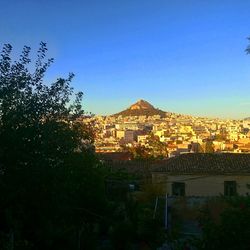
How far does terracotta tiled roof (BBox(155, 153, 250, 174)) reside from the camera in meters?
34.0

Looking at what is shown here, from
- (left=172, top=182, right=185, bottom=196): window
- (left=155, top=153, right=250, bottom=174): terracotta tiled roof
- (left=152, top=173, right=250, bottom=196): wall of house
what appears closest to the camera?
(left=152, top=173, right=250, bottom=196): wall of house

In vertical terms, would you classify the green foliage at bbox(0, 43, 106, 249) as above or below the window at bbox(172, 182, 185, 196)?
above

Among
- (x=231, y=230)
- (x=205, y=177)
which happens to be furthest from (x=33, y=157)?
(x=205, y=177)

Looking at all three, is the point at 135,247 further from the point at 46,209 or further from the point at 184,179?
the point at 184,179

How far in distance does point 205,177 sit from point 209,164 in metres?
1.43

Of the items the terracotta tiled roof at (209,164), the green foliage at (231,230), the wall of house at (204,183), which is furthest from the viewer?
the terracotta tiled roof at (209,164)

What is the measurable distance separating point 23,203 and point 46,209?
536 millimetres

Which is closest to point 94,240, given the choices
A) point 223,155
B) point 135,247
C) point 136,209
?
point 135,247

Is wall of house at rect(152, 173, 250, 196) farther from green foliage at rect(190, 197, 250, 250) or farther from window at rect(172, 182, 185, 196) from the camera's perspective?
green foliage at rect(190, 197, 250, 250)

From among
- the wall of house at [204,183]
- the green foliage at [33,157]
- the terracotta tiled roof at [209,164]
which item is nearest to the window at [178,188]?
the wall of house at [204,183]

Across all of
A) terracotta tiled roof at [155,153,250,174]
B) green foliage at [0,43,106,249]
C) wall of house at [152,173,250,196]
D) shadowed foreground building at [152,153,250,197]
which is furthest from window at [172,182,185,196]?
green foliage at [0,43,106,249]

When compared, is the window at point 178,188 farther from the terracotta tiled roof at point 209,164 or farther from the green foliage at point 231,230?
the green foliage at point 231,230

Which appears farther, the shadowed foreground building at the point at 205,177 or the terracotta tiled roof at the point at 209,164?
the terracotta tiled roof at the point at 209,164

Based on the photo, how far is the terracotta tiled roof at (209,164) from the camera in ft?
111
